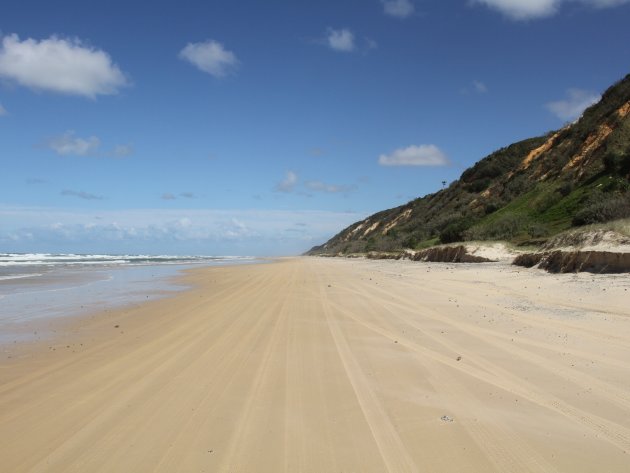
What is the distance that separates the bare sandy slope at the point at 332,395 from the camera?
12.6ft

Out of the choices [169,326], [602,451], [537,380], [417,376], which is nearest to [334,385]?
[417,376]

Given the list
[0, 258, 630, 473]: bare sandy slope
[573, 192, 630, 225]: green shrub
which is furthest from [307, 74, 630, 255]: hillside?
[0, 258, 630, 473]: bare sandy slope

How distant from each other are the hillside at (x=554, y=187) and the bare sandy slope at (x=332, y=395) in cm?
1575

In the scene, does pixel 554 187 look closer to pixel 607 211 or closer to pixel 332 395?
pixel 607 211

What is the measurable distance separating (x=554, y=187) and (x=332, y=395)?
34.5 m

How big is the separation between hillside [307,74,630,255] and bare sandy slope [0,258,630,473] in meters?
15.7

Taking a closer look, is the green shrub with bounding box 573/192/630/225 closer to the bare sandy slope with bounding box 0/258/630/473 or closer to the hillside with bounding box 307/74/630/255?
the hillside with bounding box 307/74/630/255

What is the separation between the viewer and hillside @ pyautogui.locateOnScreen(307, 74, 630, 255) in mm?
25203

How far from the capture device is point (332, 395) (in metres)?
5.25

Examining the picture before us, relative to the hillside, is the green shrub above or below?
below

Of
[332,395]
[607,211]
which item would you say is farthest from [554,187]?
[332,395]

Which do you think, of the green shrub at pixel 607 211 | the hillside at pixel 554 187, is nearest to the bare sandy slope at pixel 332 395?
the green shrub at pixel 607 211

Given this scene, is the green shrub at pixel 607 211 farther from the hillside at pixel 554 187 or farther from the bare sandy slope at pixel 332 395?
the bare sandy slope at pixel 332 395

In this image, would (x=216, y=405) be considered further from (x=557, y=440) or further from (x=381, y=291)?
(x=381, y=291)
